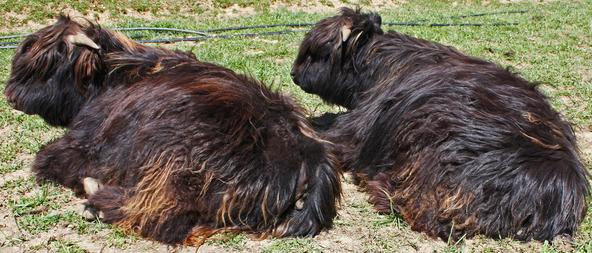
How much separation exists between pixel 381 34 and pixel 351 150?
1270 millimetres

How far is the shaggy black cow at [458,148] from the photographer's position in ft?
12.2

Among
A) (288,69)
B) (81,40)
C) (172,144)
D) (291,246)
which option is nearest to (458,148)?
(291,246)

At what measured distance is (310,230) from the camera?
3816 millimetres

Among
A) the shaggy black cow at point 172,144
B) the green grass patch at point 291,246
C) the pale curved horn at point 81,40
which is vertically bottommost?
the green grass patch at point 291,246

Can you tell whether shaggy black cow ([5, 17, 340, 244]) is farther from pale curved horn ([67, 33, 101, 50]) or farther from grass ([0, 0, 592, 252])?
grass ([0, 0, 592, 252])

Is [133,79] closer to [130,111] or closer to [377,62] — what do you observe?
[130,111]

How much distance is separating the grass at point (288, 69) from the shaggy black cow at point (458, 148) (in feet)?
0.50

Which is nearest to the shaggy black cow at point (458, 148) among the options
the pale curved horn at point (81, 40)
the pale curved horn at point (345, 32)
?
the pale curved horn at point (345, 32)

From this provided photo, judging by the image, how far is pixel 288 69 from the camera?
7773 millimetres

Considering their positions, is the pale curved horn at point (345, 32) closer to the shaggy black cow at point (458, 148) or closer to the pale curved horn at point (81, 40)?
the shaggy black cow at point (458, 148)

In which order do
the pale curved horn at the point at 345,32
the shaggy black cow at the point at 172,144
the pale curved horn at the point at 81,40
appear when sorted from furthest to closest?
the pale curved horn at the point at 345,32 < the pale curved horn at the point at 81,40 < the shaggy black cow at the point at 172,144

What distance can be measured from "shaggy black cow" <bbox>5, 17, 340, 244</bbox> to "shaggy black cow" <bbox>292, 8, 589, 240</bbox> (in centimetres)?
60

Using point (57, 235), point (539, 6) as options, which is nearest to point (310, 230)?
point (57, 235)

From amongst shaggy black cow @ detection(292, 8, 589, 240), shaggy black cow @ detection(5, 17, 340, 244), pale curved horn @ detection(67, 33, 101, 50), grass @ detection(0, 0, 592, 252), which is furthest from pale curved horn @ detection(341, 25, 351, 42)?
pale curved horn @ detection(67, 33, 101, 50)
